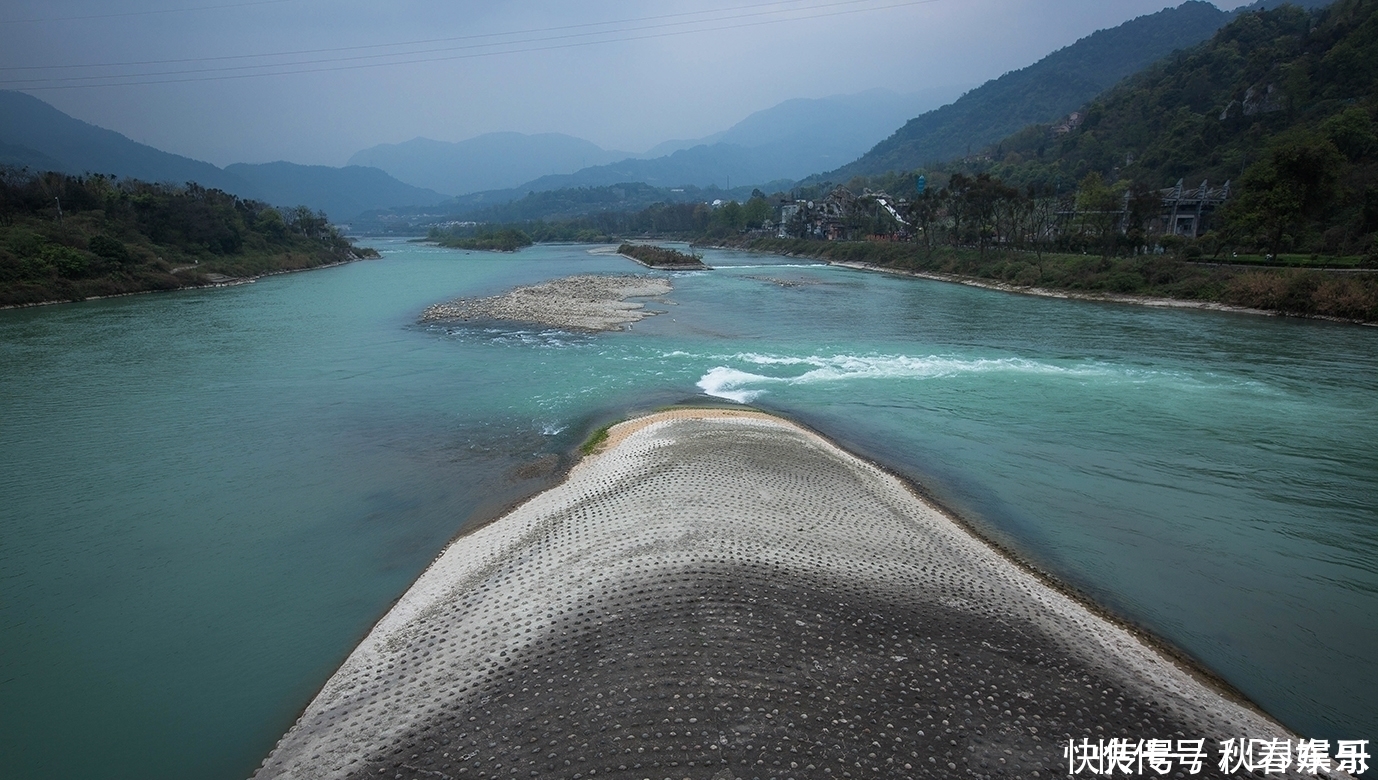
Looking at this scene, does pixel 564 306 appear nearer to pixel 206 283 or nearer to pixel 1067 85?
pixel 206 283

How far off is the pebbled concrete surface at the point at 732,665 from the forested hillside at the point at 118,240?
47303mm

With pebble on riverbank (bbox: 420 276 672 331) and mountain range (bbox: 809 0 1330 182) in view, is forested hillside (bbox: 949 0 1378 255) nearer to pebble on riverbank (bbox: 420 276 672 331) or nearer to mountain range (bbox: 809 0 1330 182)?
pebble on riverbank (bbox: 420 276 672 331)

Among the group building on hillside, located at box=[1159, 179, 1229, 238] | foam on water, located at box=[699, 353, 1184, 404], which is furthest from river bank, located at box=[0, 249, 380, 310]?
building on hillside, located at box=[1159, 179, 1229, 238]

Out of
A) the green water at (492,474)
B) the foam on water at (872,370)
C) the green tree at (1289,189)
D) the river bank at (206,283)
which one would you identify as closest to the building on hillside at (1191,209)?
the green tree at (1289,189)

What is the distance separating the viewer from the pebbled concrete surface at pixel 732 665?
6.20 m

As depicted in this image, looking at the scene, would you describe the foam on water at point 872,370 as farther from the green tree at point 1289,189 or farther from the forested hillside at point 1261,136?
the forested hillside at point 1261,136

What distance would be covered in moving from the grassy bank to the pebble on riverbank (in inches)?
1044

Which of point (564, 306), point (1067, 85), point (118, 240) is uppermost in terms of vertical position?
point (1067, 85)

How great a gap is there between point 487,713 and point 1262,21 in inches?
4832

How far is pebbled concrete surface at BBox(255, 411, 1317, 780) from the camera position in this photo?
620 cm

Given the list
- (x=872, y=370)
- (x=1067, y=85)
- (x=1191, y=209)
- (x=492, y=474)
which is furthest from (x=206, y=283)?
(x=1067, y=85)

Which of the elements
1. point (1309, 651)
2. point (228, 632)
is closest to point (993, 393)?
point (1309, 651)

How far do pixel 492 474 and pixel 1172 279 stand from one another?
140 feet

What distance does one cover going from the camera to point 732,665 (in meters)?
7.16
